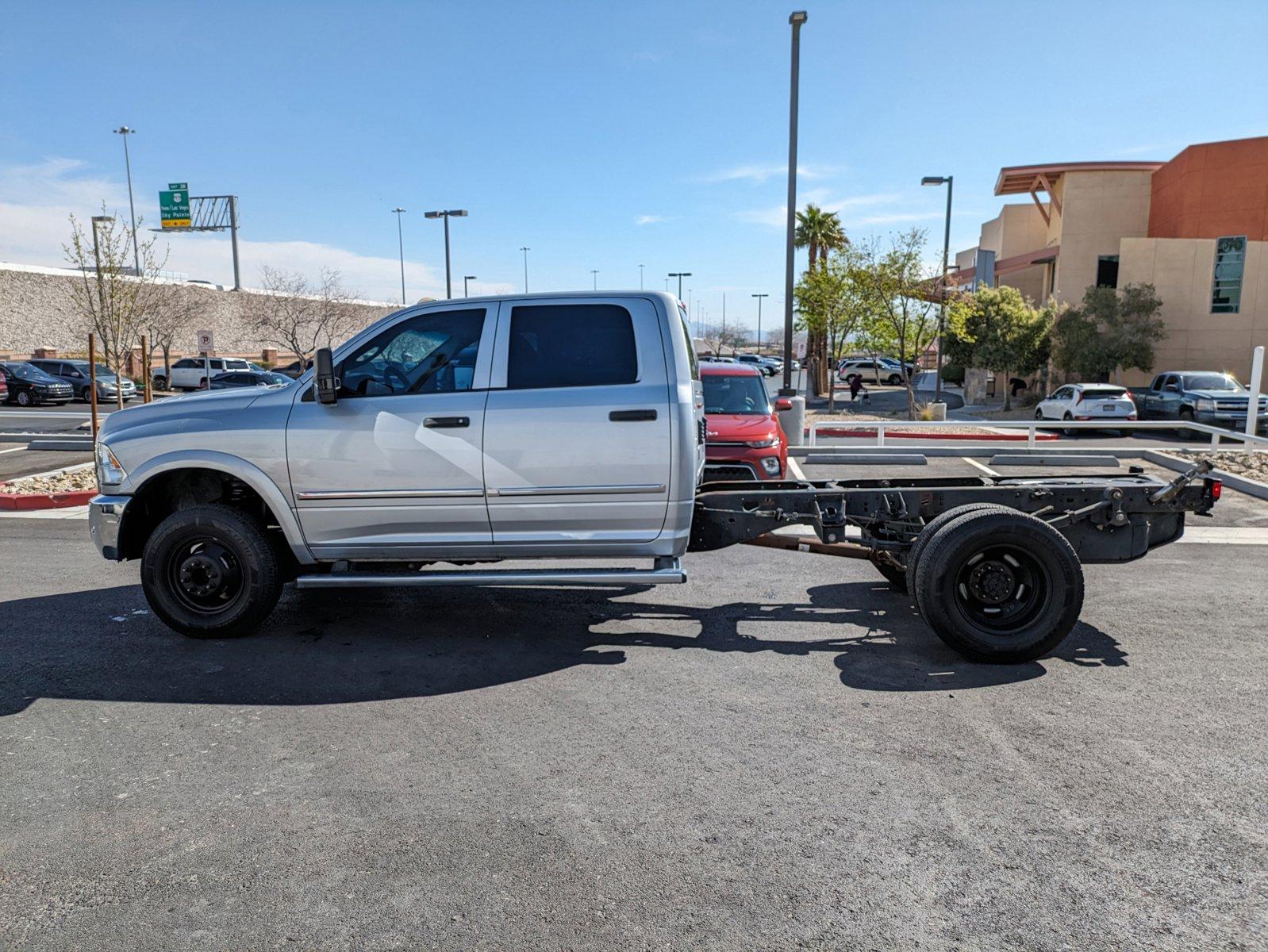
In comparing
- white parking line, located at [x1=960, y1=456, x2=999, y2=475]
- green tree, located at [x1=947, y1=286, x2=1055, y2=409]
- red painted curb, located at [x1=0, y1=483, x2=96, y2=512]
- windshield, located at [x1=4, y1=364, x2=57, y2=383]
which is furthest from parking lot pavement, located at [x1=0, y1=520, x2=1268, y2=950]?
green tree, located at [x1=947, y1=286, x2=1055, y2=409]

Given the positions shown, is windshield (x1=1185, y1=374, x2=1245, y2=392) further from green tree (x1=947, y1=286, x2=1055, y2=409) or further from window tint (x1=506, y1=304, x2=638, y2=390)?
window tint (x1=506, y1=304, x2=638, y2=390)

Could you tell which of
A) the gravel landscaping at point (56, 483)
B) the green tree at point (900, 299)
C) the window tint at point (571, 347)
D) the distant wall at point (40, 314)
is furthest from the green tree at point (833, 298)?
the distant wall at point (40, 314)

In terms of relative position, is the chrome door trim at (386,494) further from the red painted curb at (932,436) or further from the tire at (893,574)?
the red painted curb at (932,436)

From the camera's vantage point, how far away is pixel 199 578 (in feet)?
20.1

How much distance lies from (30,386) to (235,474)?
3305 cm

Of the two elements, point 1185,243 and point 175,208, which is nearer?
point 1185,243

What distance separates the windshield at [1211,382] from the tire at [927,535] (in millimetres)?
23983

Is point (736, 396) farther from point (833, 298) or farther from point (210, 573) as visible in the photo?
point (833, 298)

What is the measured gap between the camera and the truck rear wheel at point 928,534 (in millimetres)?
5730

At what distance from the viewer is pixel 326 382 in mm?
5766

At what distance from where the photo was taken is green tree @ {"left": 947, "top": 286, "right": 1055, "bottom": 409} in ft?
123

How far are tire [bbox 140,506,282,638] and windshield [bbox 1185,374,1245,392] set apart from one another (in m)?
26.7

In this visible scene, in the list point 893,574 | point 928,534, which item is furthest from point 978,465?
point 928,534

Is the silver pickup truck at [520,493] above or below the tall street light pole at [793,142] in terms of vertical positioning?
below
